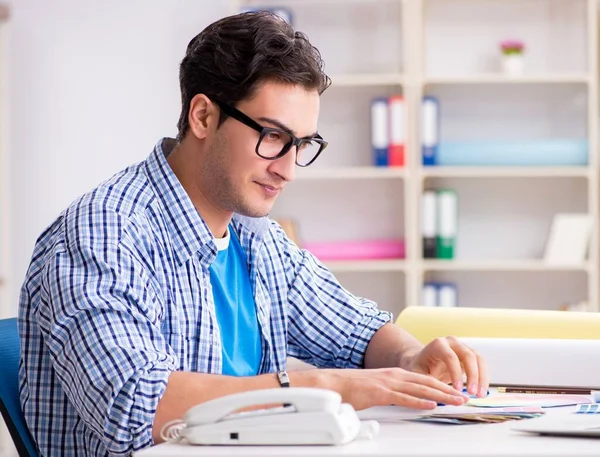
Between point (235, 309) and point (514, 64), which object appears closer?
point (235, 309)

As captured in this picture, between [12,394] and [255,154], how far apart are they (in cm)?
53

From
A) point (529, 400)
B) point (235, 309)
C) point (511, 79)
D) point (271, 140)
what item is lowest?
point (529, 400)

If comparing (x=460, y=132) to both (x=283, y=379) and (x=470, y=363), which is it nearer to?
(x=470, y=363)

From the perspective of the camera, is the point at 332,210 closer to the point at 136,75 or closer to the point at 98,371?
the point at 136,75

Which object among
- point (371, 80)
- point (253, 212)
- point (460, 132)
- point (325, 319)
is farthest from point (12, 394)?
point (460, 132)

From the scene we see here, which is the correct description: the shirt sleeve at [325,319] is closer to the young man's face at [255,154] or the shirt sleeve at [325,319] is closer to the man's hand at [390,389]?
the young man's face at [255,154]

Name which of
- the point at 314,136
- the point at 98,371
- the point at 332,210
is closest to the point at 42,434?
the point at 98,371

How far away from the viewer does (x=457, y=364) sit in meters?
1.37

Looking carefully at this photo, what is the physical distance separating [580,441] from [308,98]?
2.49ft

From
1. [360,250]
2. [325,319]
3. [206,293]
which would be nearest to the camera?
[206,293]

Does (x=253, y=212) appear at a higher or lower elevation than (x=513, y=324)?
higher

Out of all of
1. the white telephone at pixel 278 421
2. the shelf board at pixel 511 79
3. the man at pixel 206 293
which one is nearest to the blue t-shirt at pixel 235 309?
the man at pixel 206 293

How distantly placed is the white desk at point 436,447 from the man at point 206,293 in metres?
0.10

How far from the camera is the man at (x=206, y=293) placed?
1.20 m
